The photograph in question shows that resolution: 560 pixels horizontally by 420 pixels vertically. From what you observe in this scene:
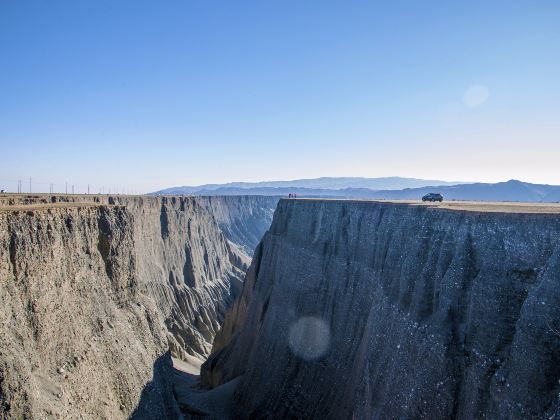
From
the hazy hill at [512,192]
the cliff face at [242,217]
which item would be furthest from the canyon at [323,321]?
the hazy hill at [512,192]

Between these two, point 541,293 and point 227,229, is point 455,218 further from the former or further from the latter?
point 227,229

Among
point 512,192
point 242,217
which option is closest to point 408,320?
point 242,217

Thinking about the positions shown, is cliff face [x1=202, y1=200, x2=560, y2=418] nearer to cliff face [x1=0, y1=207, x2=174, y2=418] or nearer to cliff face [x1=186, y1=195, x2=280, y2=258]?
cliff face [x1=0, y1=207, x2=174, y2=418]

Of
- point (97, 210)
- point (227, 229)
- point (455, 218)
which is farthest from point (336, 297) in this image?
point (227, 229)

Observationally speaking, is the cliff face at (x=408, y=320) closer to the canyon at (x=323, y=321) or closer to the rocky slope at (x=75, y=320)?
the canyon at (x=323, y=321)

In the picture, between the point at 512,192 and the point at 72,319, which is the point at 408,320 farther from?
the point at 512,192

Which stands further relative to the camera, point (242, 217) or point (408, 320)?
point (242, 217)
